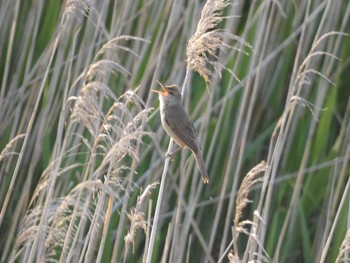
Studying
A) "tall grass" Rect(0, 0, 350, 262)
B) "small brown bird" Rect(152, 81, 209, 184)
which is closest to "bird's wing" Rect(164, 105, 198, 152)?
"small brown bird" Rect(152, 81, 209, 184)

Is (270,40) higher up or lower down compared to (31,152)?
higher up

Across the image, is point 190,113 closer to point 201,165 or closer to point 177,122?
point 177,122

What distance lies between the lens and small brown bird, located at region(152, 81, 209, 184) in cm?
425

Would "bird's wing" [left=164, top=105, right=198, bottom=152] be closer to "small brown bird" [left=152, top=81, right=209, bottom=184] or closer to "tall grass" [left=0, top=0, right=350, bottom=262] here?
"small brown bird" [left=152, top=81, right=209, bottom=184]

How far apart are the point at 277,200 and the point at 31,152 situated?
1.56 meters

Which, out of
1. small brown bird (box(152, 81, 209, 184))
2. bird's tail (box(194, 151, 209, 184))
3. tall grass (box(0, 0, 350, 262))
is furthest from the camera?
tall grass (box(0, 0, 350, 262))

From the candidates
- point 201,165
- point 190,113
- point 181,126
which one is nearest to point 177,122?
point 181,126

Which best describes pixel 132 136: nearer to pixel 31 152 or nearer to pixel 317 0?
pixel 31 152

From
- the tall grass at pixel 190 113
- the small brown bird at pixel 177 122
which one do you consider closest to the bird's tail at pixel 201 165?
the small brown bird at pixel 177 122

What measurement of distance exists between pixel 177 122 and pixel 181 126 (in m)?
0.04

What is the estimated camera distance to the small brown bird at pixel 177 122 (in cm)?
425

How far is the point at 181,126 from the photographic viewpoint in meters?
4.29

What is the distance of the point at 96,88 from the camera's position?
3.28 meters

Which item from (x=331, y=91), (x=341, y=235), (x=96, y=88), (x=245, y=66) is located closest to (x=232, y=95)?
(x=245, y=66)
